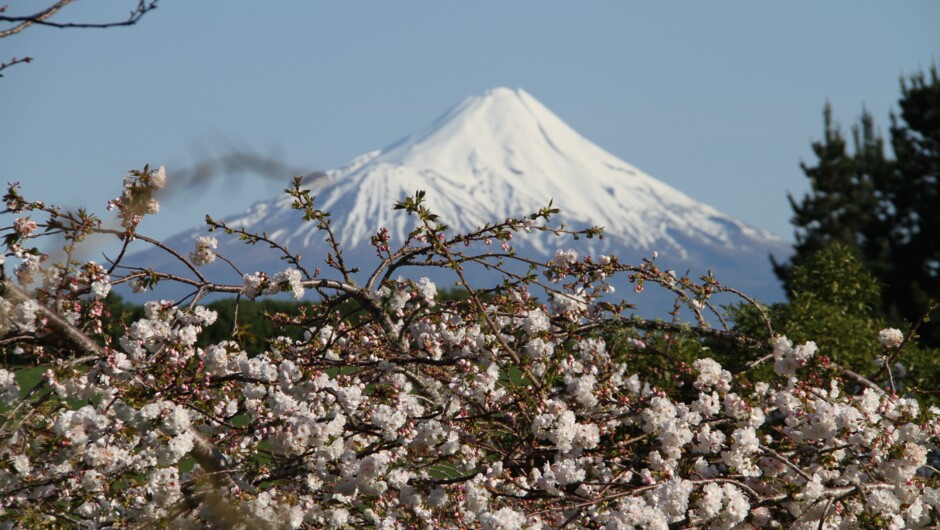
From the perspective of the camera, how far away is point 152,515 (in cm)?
582

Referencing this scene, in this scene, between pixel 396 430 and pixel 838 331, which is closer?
pixel 396 430

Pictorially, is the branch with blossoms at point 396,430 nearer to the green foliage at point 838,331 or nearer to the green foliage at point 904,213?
the green foliage at point 838,331

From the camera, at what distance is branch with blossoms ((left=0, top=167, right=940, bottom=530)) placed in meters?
5.53

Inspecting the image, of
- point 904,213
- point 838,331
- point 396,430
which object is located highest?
point 904,213

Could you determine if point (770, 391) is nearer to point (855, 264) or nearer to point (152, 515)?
A: point (152, 515)

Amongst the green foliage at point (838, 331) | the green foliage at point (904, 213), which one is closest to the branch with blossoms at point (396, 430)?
the green foliage at point (838, 331)

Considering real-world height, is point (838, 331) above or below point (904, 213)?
below

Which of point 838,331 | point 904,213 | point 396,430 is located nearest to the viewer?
point 396,430

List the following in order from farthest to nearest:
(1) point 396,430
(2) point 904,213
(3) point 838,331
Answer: (2) point 904,213 < (3) point 838,331 < (1) point 396,430

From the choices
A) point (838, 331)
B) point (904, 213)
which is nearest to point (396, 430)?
point (838, 331)

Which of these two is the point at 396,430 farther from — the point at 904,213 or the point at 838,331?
the point at 904,213

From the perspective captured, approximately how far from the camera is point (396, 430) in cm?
566

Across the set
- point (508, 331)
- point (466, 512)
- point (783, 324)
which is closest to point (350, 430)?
point (466, 512)

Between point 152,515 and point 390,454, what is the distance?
1386 millimetres
